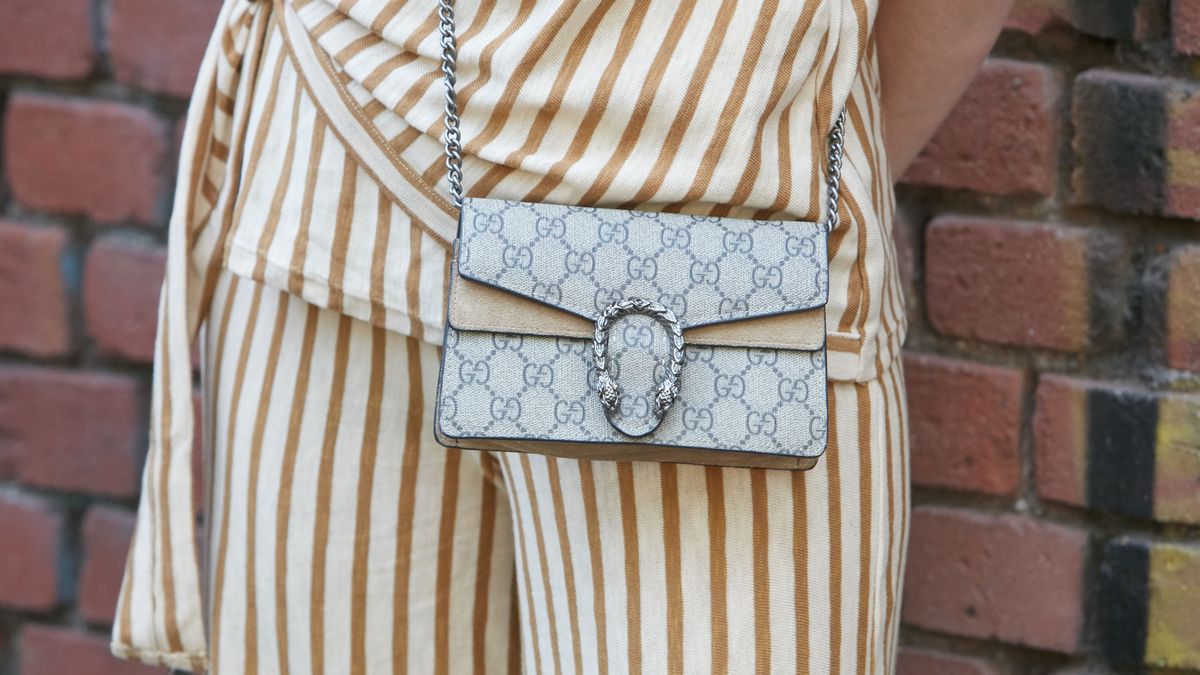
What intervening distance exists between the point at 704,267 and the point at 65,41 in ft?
2.36

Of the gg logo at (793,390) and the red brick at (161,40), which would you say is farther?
the red brick at (161,40)

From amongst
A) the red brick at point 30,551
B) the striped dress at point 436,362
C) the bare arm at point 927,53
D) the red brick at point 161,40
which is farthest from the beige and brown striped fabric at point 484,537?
the red brick at point 30,551

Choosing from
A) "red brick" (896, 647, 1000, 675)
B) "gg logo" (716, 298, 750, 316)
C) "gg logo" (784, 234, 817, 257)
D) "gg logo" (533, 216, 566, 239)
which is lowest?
"red brick" (896, 647, 1000, 675)

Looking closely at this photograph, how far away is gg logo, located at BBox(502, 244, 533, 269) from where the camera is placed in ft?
1.65

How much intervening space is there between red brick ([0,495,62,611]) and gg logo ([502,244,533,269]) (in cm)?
77

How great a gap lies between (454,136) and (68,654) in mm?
825

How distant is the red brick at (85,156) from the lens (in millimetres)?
1002

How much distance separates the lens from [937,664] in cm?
90

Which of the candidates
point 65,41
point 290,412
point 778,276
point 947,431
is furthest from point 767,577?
point 65,41

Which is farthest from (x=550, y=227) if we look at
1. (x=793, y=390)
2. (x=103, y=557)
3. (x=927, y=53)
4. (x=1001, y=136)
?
(x=103, y=557)

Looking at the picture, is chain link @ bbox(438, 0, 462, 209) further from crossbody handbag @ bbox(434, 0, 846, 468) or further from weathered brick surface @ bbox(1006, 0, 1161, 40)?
weathered brick surface @ bbox(1006, 0, 1161, 40)

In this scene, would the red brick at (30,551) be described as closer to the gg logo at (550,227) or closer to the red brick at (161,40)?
the red brick at (161,40)

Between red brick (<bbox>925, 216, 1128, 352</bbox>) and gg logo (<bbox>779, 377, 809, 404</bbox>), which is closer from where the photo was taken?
gg logo (<bbox>779, 377, 809, 404</bbox>)

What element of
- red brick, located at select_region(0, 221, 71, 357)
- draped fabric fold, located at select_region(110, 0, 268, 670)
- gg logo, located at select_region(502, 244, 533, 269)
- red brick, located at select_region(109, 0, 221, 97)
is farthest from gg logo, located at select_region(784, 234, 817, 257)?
red brick, located at select_region(0, 221, 71, 357)
